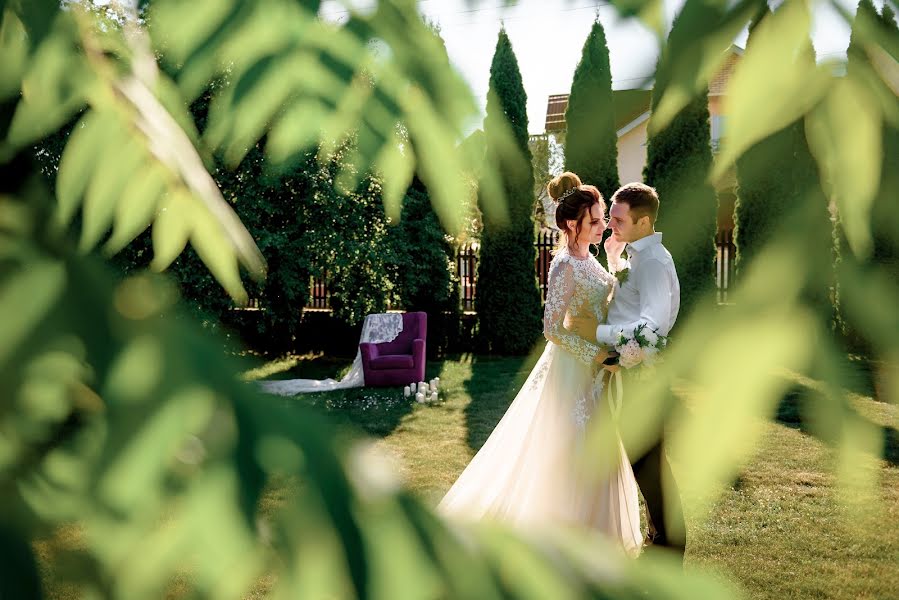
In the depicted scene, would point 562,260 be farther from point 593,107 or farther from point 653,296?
point 593,107

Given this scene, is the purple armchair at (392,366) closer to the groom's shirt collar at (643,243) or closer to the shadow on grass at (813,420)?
the groom's shirt collar at (643,243)

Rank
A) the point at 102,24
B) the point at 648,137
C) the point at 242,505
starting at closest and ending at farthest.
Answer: the point at 242,505 < the point at 648,137 < the point at 102,24

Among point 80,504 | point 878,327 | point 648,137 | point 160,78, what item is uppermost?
point 160,78

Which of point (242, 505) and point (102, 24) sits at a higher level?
point (102, 24)

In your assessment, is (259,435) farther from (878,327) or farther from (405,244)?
(405,244)

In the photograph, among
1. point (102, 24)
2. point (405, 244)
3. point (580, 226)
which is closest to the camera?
point (102, 24)

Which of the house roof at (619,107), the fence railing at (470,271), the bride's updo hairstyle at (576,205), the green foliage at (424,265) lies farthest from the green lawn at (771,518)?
the fence railing at (470,271)

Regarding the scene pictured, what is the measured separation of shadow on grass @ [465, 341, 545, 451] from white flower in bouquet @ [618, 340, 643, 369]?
3650mm

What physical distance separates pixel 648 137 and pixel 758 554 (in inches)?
179

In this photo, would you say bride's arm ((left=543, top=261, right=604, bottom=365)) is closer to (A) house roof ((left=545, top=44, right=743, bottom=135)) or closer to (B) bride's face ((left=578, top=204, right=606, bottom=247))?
(B) bride's face ((left=578, top=204, right=606, bottom=247))

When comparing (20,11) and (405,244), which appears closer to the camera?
(20,11)

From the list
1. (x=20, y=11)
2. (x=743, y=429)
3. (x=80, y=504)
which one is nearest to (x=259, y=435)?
(x=80, y=504)

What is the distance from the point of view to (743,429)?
48cm

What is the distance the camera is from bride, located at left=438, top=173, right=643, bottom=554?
416 centimetres
